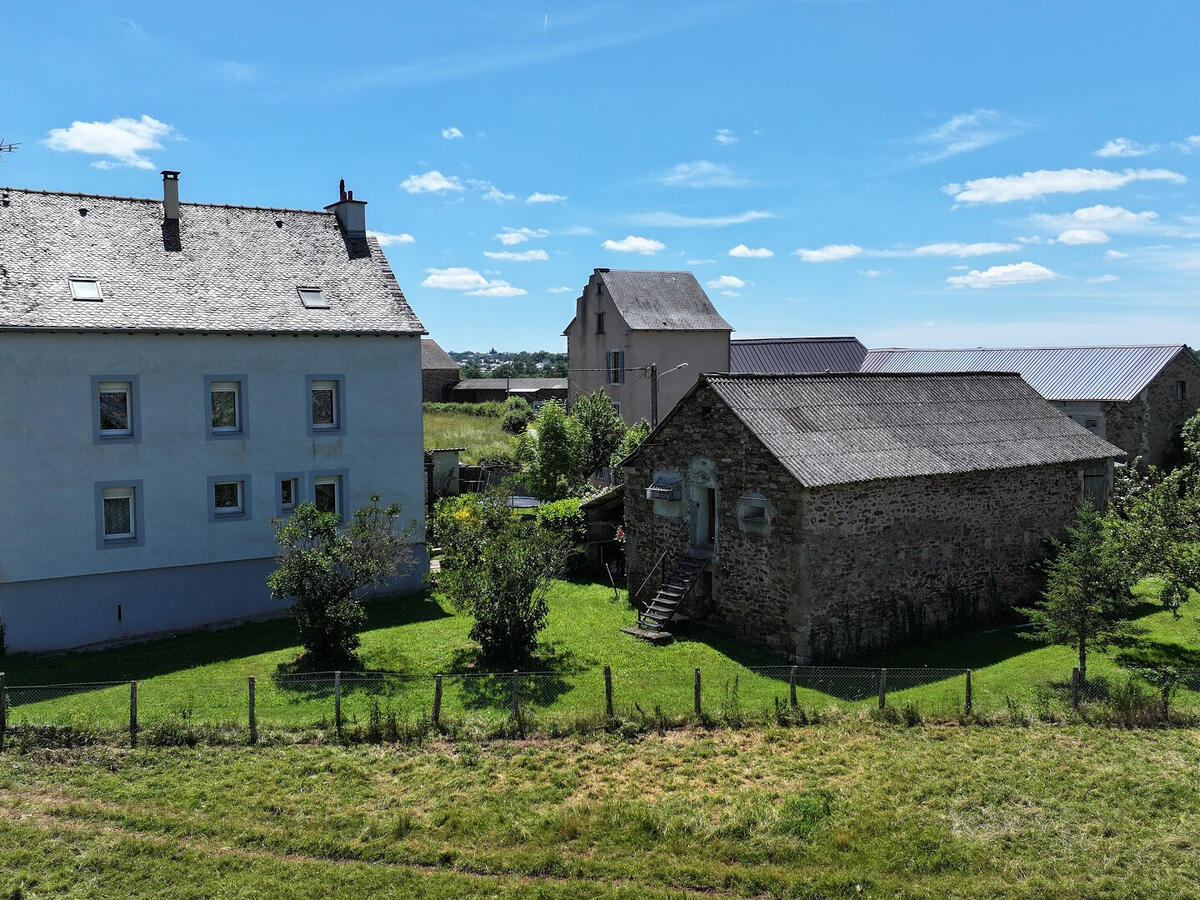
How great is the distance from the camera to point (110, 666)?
21.0 meters

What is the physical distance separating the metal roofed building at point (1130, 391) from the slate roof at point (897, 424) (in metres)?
15.9

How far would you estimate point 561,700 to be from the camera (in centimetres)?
1775

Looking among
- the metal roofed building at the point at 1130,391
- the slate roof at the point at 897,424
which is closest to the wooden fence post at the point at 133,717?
the slate roof at the point at 897,424

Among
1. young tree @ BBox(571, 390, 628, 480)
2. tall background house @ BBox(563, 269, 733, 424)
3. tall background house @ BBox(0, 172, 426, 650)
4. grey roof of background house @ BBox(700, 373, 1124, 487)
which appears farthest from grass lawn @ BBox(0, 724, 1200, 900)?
tall background house @ BBox(563, 269, 733, 424)

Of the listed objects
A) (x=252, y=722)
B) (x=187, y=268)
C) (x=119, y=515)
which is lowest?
(x=252, y=722)

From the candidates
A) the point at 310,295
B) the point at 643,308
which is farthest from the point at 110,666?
the point at 643,308

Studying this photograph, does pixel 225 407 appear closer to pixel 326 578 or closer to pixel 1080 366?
pixel 326 578

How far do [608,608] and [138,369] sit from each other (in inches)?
524

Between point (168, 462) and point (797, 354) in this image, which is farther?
point (797, 354)

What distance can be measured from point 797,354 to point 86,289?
4324cm

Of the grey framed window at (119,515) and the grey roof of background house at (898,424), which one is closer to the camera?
the grey roof of background house at (898,424)

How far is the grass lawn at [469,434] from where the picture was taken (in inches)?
2003

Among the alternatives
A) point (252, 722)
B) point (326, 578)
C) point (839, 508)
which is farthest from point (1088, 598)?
point (252, 722)

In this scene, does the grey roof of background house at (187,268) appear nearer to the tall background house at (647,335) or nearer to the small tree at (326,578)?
the small tree at (326,578)
